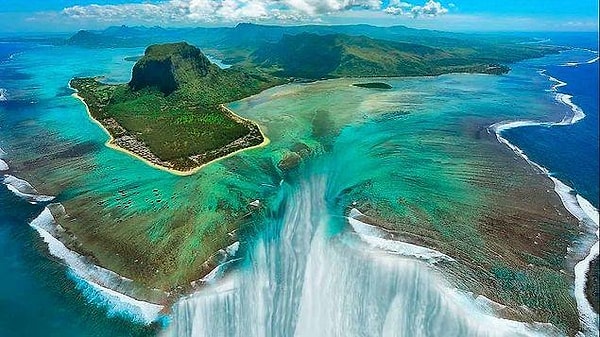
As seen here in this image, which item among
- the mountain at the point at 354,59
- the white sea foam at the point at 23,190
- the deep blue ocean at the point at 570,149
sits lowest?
the mountain at the point at 354,59

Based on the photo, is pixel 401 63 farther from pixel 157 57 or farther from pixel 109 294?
pixel 109 294

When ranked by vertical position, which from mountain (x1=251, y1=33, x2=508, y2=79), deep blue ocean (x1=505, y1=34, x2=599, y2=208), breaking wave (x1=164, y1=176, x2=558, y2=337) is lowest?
mountain (x1=251, y1=33, x2=508, y2=79)

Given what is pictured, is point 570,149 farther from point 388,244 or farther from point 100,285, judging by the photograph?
point 100,285

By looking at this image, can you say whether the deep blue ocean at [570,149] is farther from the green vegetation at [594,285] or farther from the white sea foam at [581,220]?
the green vegetation at [594,285]

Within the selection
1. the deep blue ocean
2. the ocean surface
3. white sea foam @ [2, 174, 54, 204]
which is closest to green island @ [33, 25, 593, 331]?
the ocean surface

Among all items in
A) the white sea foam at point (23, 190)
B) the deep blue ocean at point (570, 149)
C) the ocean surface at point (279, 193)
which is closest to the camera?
the ocean surface at point (279, 193)

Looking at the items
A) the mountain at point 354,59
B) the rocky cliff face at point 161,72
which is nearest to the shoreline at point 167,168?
the rocky cliff face at point 161,72

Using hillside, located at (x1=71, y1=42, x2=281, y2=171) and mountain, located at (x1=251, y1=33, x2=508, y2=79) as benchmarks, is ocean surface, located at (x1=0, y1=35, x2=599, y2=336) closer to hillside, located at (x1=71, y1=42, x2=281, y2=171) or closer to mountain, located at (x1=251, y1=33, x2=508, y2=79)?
hillside, located at (x1=71, y1=42, x2=281, y2=171)
